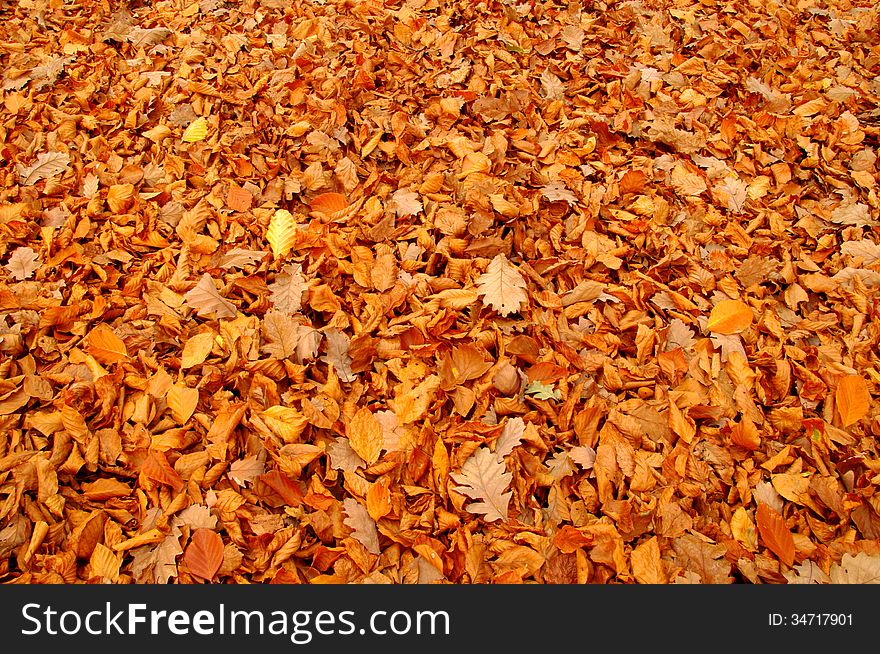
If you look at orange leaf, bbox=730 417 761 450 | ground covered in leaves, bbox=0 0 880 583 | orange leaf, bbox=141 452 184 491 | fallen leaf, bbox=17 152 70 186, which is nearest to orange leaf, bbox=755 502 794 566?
ground covered in leaves, bbox=0 0 880 583

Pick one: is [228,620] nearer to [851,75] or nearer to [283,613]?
[283,613]

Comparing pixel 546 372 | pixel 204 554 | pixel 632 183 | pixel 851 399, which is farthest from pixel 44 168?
pixel 851 399

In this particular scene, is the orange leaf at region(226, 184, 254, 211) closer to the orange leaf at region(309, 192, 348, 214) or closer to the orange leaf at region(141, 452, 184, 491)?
the orange leaf at region(309, 192, 348, 214)

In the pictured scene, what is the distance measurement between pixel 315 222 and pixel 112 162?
3.08 feet

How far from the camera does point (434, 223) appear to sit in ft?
7.69

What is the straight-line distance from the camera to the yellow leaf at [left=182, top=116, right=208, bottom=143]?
2688mm

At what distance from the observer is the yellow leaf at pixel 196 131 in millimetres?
2688

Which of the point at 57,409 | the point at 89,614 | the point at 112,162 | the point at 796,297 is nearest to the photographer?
the point at 89,614

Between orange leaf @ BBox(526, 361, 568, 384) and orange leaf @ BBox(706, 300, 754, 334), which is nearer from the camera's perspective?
orange leaf @ BBox(526, 361, 568, 384)

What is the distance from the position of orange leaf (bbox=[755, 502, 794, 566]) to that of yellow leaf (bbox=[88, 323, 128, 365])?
1906 millimetres

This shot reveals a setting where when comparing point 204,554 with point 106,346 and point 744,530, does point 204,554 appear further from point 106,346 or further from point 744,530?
point 744,530

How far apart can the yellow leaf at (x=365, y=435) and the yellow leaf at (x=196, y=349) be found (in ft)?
1.73

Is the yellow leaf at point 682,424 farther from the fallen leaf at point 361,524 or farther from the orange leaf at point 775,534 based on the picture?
the fallen leaf at point 361,524

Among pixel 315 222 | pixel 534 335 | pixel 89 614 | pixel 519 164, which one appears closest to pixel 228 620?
pixel 89 614
